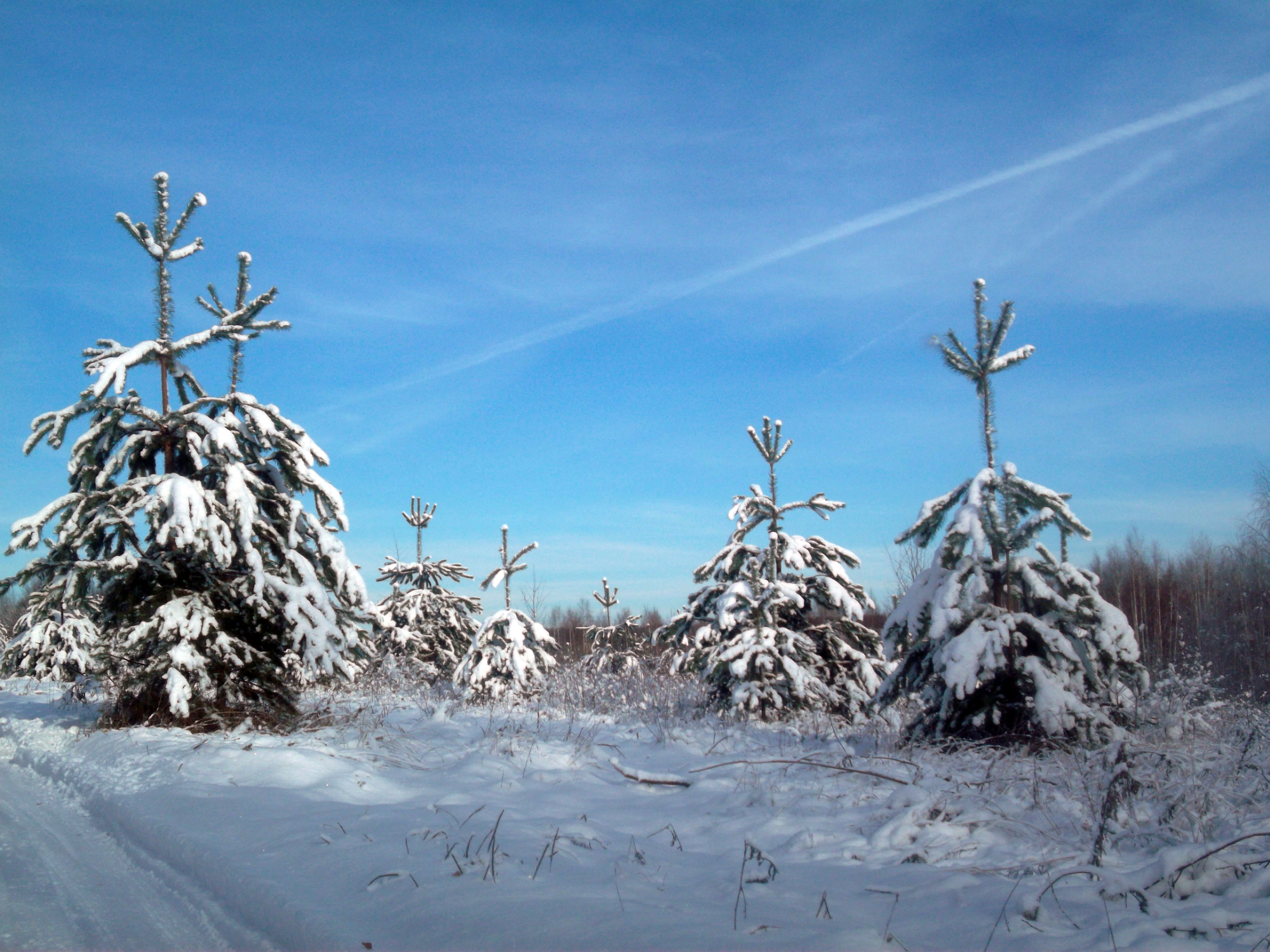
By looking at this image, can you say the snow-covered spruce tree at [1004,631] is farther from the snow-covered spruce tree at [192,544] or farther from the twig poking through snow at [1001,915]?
the snow-covered spruce tree at [192,544]

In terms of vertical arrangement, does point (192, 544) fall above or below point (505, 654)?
above

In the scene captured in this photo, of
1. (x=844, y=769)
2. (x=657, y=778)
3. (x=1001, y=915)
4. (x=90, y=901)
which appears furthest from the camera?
(x=657, y=778)

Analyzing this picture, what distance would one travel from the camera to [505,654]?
47.2 ft

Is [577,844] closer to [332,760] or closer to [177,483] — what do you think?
[332,760]

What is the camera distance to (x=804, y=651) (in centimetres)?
1018

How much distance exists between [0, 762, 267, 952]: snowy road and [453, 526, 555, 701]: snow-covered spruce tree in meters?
9.17

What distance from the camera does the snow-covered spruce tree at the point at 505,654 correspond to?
14.1 meters

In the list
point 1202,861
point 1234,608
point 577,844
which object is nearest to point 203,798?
point 577,844

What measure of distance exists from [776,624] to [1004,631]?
4266 mm

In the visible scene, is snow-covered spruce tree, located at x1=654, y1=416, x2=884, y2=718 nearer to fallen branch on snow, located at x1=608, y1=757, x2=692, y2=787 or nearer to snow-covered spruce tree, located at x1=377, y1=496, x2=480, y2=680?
fallen branch on snow, located at x1=608, y1=757, x2=692, y2=787

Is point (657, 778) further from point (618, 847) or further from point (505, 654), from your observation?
point (505, 654)

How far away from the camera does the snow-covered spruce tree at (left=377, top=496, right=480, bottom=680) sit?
18406mm

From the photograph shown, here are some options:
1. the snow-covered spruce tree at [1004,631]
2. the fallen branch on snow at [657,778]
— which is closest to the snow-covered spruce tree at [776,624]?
the snow-covered spruce tree at [1004,631]

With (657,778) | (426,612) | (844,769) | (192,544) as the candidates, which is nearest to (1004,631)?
(844,769)
